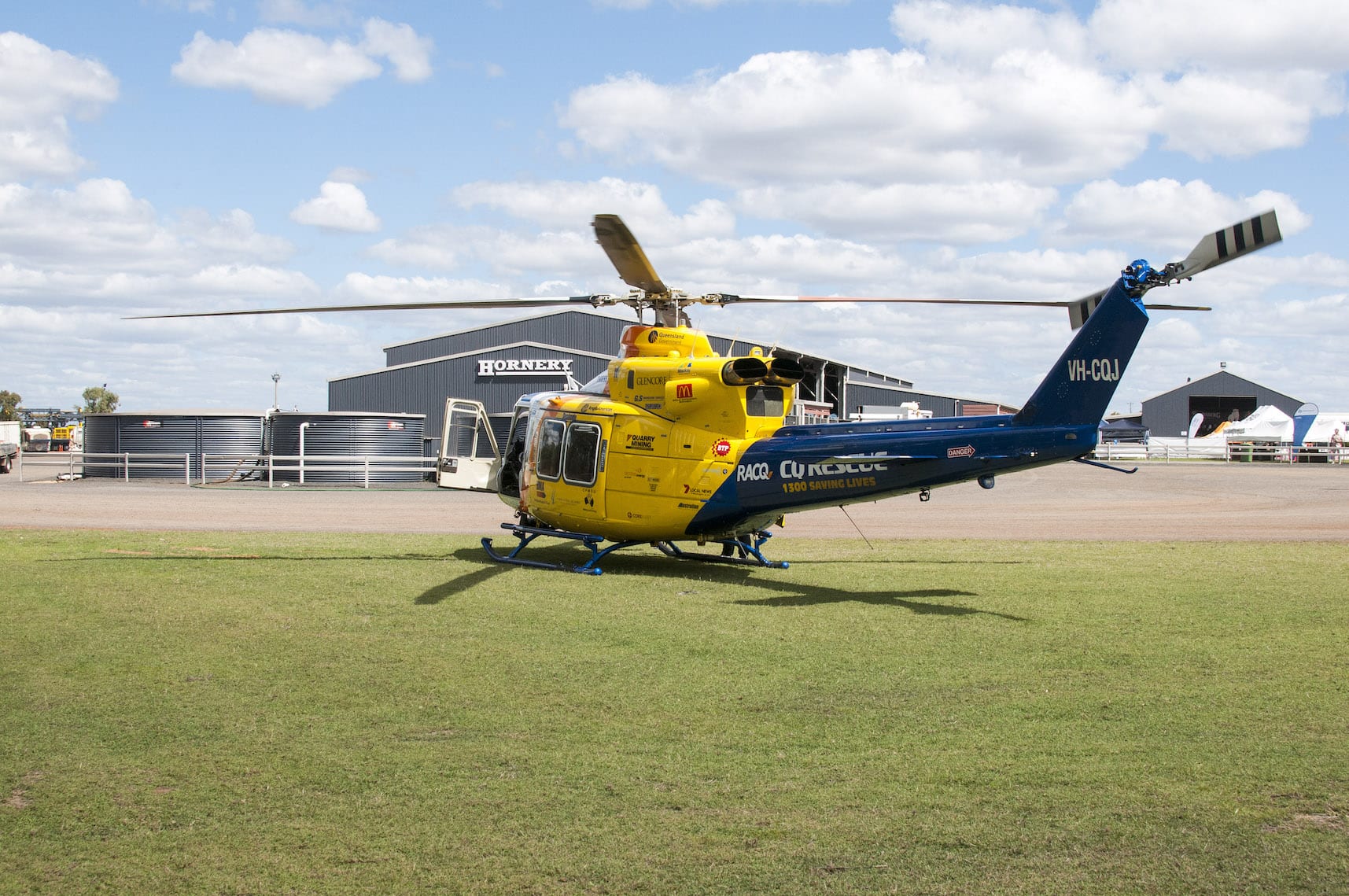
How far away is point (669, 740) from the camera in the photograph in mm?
6230

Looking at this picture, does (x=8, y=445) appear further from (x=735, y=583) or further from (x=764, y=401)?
(x=735, y=583)

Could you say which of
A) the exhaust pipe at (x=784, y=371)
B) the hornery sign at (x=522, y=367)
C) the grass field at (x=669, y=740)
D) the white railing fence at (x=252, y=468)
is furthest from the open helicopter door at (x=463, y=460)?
the hornery sign at (x=522, y=367)

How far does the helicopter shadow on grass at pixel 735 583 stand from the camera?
35.5ft

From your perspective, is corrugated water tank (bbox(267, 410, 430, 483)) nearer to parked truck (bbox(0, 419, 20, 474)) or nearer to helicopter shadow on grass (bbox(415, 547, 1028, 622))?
parked truck (bbox(0, 419, 20, 474))

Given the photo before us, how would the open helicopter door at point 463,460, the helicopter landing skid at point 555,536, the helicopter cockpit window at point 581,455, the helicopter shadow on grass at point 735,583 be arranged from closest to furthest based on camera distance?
the helicopter shadow on grass at point 735,583, the helicopter landing skid at point 555,536, the helicopter cockpit window at point 581,455, the open helicopter door at point 463,460

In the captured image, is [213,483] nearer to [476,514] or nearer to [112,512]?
[112,512]

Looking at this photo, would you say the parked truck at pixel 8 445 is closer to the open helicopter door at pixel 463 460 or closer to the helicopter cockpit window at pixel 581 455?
the open helicopter door at pixel 463 460

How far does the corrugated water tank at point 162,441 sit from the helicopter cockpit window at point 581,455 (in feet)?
75.4

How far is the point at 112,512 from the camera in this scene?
21.6m

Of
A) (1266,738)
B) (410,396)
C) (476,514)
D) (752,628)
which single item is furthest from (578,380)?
(1266,738)

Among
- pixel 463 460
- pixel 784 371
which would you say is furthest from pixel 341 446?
pixel 784 371

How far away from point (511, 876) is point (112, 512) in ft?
65.8

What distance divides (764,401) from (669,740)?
23.6 feet

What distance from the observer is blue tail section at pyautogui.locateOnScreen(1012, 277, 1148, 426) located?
10648 mm
